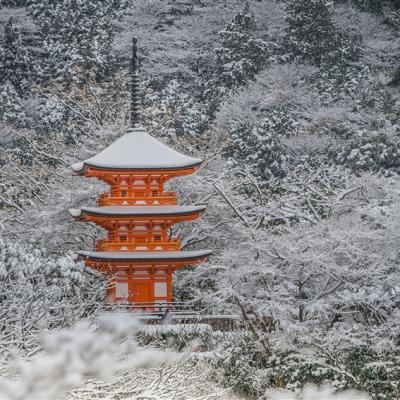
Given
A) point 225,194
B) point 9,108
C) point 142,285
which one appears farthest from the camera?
point 9,108

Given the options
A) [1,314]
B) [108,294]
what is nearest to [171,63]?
[108,294]

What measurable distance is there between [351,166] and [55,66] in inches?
545

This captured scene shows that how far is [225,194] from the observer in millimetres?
24062

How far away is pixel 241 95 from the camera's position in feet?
128

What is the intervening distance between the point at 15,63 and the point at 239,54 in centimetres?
918

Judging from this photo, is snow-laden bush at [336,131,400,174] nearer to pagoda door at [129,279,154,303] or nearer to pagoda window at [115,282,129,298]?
pagoda door at [129,279,154,303]

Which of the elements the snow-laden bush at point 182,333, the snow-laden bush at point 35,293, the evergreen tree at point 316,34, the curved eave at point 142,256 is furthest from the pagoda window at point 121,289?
the evergreen tree at point 316,34

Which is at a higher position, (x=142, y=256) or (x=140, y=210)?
(x=140, y=210)

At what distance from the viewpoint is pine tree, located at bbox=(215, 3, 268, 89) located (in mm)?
39156

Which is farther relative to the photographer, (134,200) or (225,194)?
(225,194)

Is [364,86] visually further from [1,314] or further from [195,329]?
[1,314]

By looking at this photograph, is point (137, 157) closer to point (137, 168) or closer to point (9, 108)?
point (137, 168)

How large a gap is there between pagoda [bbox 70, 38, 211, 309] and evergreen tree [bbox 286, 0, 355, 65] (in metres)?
19.7

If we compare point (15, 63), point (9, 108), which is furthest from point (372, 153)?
point (15, 63)
